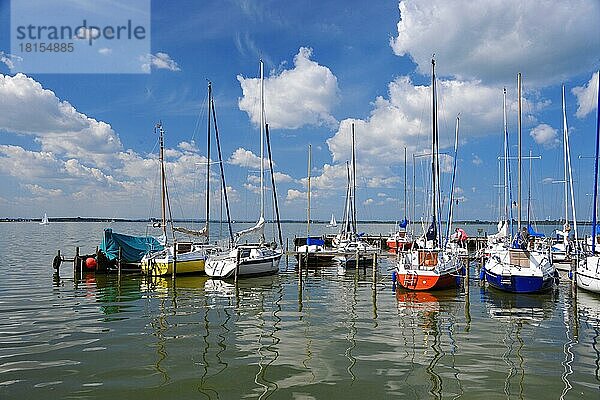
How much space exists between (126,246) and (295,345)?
1025 inches

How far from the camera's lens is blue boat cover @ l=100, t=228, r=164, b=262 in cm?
3819

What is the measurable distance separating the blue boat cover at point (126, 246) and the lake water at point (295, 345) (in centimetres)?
884

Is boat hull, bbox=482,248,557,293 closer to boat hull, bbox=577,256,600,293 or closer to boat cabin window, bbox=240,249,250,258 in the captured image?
boat hull, bbox=577,256,600,293

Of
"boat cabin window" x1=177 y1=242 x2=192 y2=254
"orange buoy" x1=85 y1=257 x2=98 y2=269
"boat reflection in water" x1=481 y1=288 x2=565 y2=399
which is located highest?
Result: "boat cabin window" x1=177 y1=242 x2=192 y2=254

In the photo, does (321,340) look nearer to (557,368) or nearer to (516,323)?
(557,368)

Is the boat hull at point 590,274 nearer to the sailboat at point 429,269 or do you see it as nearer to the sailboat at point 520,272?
the sailboat at point 520,272

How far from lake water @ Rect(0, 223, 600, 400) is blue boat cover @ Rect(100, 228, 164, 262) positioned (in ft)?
29.0

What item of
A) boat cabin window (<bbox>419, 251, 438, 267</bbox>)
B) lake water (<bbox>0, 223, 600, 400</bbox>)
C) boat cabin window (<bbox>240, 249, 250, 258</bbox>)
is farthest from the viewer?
boat cabin window (<bbox>240, 249, 250, 258</bbox>)

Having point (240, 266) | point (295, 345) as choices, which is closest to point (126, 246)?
point (240, 266)

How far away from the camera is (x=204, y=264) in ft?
121

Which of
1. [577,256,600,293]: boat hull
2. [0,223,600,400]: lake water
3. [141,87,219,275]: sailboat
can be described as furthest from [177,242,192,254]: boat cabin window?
[577,256,600,293]: boat hull

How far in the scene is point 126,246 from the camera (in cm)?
→ 3928

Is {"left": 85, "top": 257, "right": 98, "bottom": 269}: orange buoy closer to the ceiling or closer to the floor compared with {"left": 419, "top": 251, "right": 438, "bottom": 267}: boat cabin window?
closer to the floor

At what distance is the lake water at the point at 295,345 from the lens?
41.7ft
